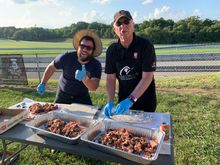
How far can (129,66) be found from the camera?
301cm

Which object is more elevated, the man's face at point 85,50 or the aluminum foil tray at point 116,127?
the man's face at point 85,50

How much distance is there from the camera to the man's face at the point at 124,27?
9.09 feet

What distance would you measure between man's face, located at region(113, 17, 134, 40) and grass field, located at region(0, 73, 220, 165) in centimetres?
184

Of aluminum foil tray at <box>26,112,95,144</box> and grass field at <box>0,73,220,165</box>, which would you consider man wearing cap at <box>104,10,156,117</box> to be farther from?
grass field at <box>0,73,220,165</box>

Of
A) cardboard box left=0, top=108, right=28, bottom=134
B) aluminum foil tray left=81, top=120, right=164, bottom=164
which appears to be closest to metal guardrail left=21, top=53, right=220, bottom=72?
cardboard box left=0, top=108, right=28, bottom=134

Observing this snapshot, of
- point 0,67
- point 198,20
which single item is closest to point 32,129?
point 0,67

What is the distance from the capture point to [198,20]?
30.1 metres

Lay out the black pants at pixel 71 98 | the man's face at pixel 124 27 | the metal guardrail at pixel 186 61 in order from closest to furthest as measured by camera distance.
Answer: the man's face at pixel 124 27 → the black pants at pixel 71 98 → the metal guardrail at pixel 186 61

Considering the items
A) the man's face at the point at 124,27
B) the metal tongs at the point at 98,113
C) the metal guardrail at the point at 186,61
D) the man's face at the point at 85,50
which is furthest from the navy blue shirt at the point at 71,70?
the metal guardrail at the point at 186,61

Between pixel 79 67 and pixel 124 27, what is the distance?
1103 mm

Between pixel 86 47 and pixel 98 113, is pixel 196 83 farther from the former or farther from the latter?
pixel 98 113

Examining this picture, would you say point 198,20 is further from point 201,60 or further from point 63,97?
point 63,97

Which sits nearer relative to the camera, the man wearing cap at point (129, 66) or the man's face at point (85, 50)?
the man wearing cap at point (129, 66)

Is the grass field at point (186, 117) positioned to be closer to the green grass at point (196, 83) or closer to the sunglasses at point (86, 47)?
the green grass at point (196, 83)
